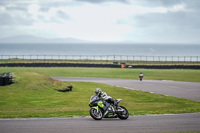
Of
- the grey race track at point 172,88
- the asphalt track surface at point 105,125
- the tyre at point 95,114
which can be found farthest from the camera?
the grey race track at point 172,88

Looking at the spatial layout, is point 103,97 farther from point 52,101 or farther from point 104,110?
point 52,101

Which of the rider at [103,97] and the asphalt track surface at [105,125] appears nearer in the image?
the asphalt track surface at [105,125]

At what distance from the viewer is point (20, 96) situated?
25531 millimetres

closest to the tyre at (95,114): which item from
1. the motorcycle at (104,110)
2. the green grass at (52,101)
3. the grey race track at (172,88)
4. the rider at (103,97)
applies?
the motorcycle at (104,110)

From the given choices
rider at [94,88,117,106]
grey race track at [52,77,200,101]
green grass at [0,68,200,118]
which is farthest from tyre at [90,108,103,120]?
grey race track at [52,77,200,101]

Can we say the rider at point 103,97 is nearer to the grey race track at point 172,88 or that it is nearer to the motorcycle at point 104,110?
the motorcycle at point 104,110

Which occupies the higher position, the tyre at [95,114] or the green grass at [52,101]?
the tyre at [95,114]

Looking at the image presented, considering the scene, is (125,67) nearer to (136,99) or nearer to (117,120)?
(136,99)

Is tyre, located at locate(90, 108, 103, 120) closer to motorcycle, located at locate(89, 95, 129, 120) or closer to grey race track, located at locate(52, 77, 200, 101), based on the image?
motorcycle, located at locate(89, 95, 129, 120)

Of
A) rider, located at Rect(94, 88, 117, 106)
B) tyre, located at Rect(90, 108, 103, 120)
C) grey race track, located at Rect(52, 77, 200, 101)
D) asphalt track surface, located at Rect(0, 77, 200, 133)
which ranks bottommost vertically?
grey race track, located at Rect(52, 77, 200, 101)

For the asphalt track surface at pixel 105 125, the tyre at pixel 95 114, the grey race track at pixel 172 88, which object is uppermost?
the tyre at pixel 95 114

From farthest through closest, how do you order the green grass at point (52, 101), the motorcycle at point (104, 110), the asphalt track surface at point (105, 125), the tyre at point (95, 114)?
the green grass at point (52, 101) < the motorcycle at point (104, 110) < the tyre at point (95, 114) < the asphalt track surface at point (105, 125)

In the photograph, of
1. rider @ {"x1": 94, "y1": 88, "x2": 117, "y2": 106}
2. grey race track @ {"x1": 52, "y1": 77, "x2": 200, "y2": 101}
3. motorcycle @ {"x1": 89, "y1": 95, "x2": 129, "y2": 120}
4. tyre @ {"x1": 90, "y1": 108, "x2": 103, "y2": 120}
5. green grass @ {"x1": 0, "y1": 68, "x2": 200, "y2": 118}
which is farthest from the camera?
grey race track @ {"x1": 52, "y1": 77, "x2": 200, "y2": 101}

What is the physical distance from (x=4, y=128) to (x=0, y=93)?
15.0 m
